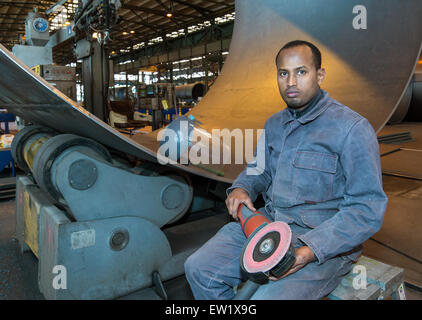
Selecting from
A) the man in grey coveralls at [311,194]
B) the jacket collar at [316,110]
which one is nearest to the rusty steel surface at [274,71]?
the man in grey coveralls at [311,194]

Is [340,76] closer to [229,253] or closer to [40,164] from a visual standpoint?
[229,253]

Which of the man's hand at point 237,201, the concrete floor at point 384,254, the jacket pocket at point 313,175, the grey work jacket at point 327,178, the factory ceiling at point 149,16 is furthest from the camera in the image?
the factory ceiling at point 149,16

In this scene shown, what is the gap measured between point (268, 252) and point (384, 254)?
1294mm

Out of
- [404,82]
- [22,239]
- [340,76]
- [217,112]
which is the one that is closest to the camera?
[404,82]

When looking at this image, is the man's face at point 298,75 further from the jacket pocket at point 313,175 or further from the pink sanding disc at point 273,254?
the pink sanding disc at point 273,254

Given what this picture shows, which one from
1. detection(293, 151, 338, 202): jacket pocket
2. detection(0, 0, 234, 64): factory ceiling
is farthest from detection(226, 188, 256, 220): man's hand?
detection(0, 0, 234, 64): factory ceiling

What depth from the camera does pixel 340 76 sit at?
2.24m

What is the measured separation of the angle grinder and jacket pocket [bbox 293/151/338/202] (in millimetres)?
211

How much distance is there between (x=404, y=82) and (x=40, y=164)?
1.96 m

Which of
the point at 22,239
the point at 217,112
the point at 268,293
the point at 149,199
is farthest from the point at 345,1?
the point at 22,239

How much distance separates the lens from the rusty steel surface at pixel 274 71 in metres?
1.22

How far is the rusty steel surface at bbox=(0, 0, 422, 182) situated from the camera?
1.22 m

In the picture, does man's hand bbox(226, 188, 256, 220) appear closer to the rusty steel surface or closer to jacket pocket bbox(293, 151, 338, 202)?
jacket pocket bbox(293, 151, 338, 202)

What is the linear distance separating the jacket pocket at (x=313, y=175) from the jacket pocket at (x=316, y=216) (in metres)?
0.04
